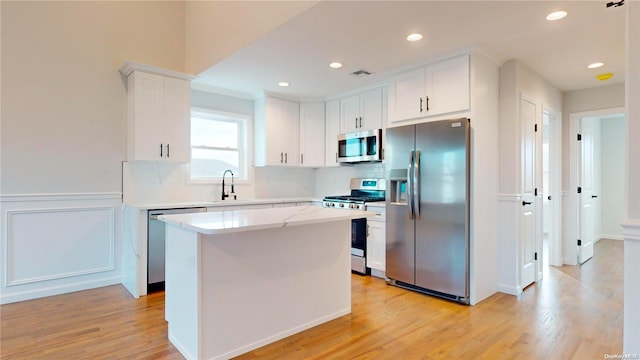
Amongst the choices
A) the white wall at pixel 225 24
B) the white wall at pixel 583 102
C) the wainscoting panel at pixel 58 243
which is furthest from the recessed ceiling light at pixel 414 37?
the wainscoting panel at pixel 58 243

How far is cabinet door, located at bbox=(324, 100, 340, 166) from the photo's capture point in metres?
4.98

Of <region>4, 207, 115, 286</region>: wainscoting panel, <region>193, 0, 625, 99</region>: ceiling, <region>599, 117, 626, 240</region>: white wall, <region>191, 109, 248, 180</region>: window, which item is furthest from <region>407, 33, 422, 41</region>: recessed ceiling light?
<region>599, 117, 626, 240</region>: white wall

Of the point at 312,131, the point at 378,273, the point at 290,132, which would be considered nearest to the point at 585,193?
the point at 378,273

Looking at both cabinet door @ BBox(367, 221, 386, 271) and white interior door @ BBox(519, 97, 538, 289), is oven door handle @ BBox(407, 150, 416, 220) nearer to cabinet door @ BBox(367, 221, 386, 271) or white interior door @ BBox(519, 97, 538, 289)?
cabinet door @ BBox(367, 221, 386, 271)

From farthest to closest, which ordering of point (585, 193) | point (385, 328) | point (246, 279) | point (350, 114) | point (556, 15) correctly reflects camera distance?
1. point (585, 193)
2. point (350, 114)
3. point (385, 328)
4. point (556, 15)
5. point (246, 279)

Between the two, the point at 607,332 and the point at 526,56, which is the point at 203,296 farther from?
the point at 526,56

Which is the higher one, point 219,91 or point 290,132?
point 219,91

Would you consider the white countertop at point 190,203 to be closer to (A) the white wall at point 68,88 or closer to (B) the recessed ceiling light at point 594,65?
(A) the white wall at point 68,88

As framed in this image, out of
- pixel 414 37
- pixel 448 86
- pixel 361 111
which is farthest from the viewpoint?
pixel 361 111

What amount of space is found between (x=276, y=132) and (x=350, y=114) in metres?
1.11

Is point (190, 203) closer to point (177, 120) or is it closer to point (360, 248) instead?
point (177, 120)

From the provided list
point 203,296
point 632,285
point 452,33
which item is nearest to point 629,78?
point 632,285

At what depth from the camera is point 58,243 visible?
11.6 ft

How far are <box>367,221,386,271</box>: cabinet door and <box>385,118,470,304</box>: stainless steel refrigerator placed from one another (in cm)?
15
